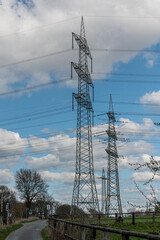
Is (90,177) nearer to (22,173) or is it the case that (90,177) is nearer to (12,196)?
(22,173)

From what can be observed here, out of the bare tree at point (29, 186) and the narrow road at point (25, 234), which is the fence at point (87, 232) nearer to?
the narrow road at point (25, 234)

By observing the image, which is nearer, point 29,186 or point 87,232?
point 87,232

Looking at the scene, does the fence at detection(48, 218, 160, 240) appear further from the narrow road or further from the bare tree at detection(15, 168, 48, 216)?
the bare tree at detection(15, 168, 48, 216)

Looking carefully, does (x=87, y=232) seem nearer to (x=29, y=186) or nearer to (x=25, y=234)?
(x=25, y=234)

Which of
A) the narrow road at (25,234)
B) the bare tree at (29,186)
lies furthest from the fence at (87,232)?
the bare tree at (29,186)

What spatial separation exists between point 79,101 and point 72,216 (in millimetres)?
15685

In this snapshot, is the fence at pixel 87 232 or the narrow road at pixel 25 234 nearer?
the fence at pixel 87 232

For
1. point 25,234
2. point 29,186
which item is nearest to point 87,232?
point 25,234

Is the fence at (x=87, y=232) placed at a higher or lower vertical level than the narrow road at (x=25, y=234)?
higher

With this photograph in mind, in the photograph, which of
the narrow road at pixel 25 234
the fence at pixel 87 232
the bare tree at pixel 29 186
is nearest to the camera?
the fence at pixel 87 232

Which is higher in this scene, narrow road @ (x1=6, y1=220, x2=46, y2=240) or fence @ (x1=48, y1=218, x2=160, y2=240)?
fence @ (x1=48, y1=218, x2=160, y2=240)

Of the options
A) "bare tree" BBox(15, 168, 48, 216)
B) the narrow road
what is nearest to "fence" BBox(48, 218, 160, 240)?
the narrow road

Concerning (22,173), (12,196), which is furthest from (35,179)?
(12,196)

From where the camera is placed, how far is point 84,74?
30.2 m
